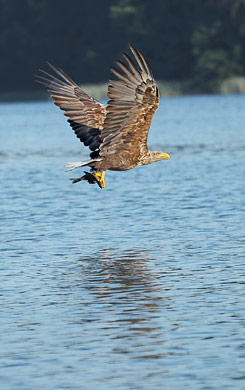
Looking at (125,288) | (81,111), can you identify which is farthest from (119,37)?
(125,288)

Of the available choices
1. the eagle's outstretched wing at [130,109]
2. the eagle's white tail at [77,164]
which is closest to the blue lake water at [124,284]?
the eagle's white tail at [77,164]

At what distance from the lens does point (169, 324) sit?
10516 millimetres

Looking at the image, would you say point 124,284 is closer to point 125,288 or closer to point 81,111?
point 125,288

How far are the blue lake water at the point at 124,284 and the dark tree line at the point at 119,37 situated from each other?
68.9 metres

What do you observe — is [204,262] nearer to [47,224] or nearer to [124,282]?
[124,282]

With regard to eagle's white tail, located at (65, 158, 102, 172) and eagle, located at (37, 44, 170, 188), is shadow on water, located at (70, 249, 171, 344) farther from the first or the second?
eagle's white tail, located at (65, 158, 102, 172)

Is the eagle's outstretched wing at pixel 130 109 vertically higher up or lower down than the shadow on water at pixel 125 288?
higher up

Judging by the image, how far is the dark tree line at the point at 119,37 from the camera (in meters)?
94.9

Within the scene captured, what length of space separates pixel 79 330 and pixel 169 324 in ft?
2.81

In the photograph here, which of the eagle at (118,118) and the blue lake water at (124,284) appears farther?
the eagle at (118,118)

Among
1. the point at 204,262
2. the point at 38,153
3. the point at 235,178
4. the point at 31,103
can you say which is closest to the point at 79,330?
the point at 204,262

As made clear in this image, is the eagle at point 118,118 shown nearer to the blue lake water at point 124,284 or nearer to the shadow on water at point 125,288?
the shadow on water at point 125,288

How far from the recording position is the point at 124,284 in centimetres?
1248

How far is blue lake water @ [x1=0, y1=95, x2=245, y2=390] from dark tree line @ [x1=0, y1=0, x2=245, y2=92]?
226 ft
